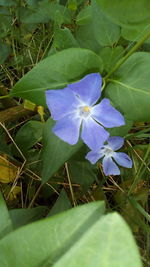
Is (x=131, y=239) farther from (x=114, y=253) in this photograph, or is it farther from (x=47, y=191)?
(x=47, y=191)

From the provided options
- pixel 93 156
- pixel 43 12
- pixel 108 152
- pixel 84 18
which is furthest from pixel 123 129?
pixel 43 12

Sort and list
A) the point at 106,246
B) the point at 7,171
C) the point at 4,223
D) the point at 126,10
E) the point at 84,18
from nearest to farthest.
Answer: the point at 106,246 → the point at 4,223 → the point at 126,10 → the point at 84,18 → the point at 7,171

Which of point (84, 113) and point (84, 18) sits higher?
point (84, 18)

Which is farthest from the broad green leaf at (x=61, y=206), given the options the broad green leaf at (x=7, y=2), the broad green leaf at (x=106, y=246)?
the broad green leaf at (x=106, y=246)

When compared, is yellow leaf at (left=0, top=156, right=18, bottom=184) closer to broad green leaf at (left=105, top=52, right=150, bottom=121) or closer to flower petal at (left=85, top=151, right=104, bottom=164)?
flower petal at (left=85, top=151, right=104, bottom=164)

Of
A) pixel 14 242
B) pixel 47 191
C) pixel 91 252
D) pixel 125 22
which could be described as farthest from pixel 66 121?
pixel 91 252

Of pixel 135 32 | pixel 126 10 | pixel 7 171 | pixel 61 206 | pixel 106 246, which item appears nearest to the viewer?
pixel 106 246

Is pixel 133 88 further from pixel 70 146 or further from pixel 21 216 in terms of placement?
pixel 21 216
